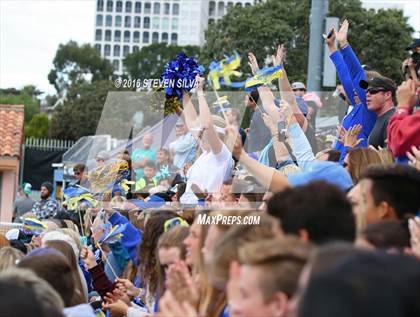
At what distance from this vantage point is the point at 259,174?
495cm

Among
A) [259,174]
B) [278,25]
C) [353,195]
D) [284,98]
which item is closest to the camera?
[353,195]

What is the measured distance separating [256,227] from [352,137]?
2.49 meters

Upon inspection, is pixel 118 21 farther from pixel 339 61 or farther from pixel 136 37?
pixel 339 61

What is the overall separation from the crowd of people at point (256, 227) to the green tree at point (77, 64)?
9133cm

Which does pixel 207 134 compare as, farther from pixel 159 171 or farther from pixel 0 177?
pixel 0 177

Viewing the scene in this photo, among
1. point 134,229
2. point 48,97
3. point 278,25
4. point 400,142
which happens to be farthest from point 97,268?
point 48,97

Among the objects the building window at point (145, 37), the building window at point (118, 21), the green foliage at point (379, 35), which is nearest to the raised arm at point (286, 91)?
the green foliage at point (379, 35)

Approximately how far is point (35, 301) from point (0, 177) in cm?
2583

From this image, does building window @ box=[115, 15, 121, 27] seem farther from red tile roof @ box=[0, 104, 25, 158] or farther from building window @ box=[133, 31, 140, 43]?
red tile roof @ box=[0, 104, 25, 158]

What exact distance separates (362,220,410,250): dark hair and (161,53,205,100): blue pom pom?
3462 mm

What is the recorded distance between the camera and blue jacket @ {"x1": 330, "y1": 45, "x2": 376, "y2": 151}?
682cm

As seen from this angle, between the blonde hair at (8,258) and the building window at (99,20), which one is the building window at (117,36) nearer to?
the building window at (99,20)

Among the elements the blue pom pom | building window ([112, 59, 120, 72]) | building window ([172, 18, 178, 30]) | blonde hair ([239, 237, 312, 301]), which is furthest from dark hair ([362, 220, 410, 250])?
building window ([172, 18, 178, 30])

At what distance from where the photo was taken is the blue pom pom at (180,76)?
7102 mm
